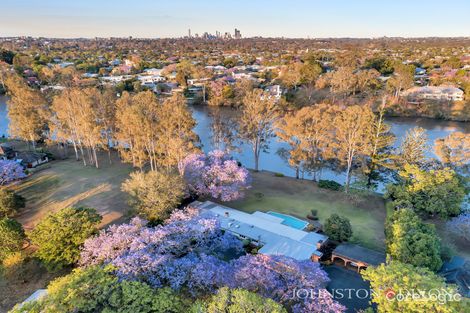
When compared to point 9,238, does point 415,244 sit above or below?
above

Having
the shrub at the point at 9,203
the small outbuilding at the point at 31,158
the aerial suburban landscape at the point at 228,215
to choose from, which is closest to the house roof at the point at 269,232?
the aerial suburban landscape at the point at 228,215

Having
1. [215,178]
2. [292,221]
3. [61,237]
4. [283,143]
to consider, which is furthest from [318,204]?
[61,237]

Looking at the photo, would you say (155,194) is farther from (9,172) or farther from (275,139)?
(275,139)

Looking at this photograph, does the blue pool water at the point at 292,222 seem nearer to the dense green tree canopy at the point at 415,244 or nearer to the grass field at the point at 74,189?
the dense green tree canopy at the point at 415,244

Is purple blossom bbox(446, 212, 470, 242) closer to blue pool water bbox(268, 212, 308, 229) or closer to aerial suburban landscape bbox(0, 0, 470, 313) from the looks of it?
aerial suburban landscape bbox(0, 0, 470, 313)

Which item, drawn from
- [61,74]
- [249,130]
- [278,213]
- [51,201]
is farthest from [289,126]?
[61,74]

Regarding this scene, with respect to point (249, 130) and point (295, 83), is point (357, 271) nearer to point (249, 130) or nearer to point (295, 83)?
point (249, 130)
